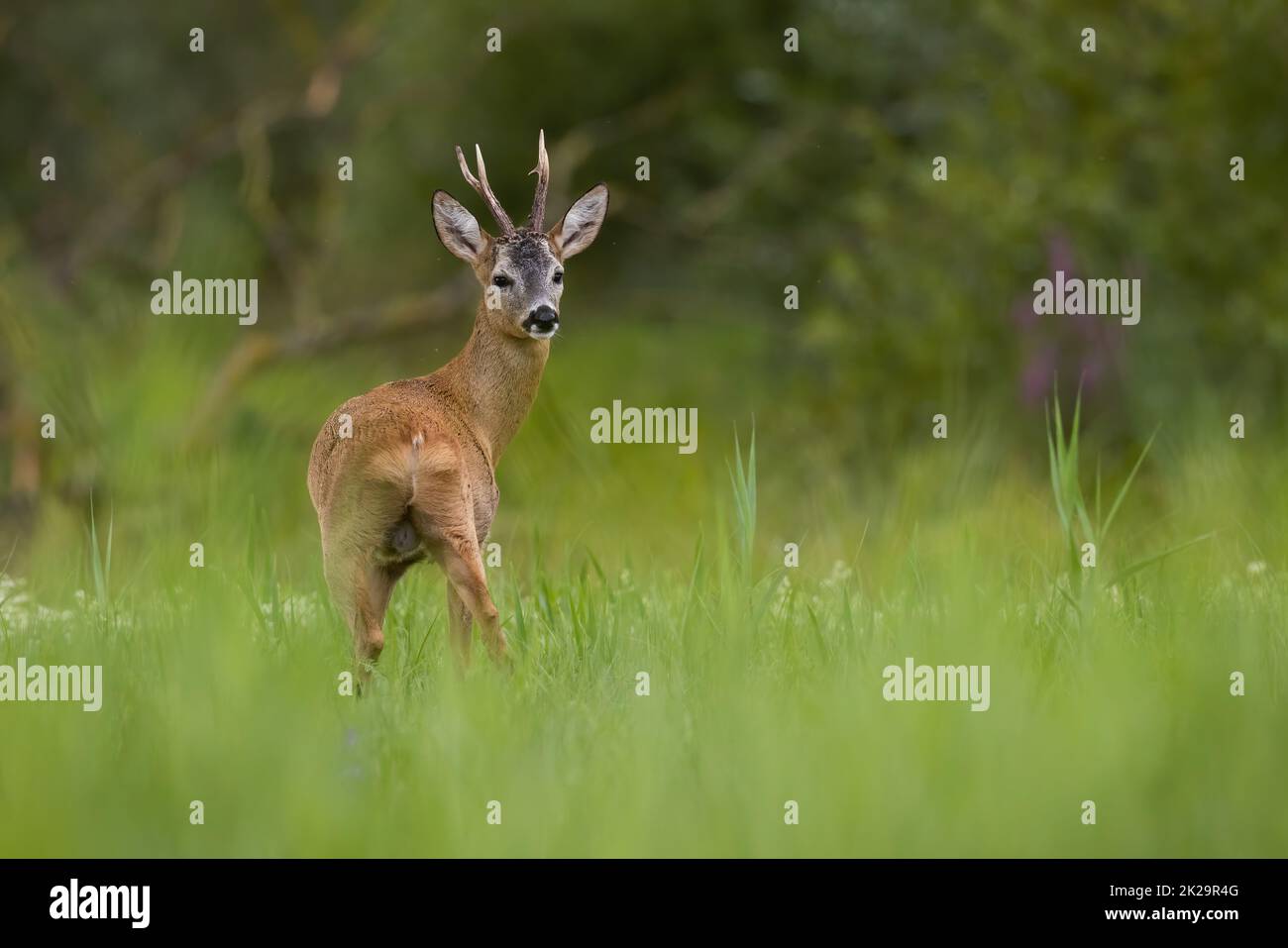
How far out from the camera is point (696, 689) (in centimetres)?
524

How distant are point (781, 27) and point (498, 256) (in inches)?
462

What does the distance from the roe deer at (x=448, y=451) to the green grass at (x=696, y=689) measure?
19cm

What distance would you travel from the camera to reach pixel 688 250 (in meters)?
19.7

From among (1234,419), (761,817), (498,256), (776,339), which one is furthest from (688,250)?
(761,817)

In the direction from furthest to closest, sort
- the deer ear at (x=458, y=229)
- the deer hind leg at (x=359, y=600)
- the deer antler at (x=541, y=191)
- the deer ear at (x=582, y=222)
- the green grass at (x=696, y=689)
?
1. the deer ear at (x=582, y=222)
2. the deer ear at (x=458, y=229)
3. the deer antler at (x=541, y=191)
4. the deer hind leg at (x=359, y=600)
5. the green grass at (x=696, y=689)

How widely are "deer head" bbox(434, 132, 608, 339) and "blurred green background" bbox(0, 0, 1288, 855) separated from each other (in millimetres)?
622

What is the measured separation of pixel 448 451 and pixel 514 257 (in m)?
1.10

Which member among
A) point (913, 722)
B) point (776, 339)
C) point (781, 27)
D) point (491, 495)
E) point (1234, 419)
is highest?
point (781, 27)

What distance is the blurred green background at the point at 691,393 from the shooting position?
14.6 feet

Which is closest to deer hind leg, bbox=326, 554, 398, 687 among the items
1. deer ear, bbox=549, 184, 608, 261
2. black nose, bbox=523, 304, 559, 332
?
black nose, bbox=523, 304, 559, 332

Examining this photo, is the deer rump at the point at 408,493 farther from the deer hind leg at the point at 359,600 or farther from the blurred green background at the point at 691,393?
the blurred green background at the point at 691,393

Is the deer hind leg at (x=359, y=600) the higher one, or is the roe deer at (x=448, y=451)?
the roe deer at (x=448, y=451)

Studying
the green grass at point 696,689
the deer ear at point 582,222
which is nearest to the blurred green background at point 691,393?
the green grass at point 696,689
